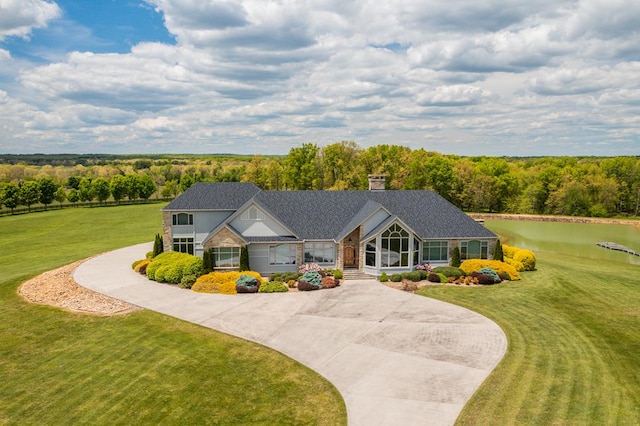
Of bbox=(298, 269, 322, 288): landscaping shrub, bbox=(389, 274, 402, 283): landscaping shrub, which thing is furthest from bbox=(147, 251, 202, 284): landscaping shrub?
bbox=(389, 274, 402, 283): landscaping shrub

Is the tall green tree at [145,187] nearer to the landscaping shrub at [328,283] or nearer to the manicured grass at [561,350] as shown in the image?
the landscaping shrub at [328,283]

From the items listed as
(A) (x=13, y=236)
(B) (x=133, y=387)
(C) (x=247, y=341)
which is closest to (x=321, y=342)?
(C) (x=247, y=341)

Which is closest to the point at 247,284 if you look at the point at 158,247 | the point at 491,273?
the point at 158,247

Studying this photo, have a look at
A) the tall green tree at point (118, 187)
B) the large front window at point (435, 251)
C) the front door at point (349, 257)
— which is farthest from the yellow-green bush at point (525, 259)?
the tall green tree at point (118, 187)

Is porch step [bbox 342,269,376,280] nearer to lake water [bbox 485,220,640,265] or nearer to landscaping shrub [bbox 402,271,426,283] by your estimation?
landscaping shrub [bbox 402,271,426,283]

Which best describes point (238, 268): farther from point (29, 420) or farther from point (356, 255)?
point (29, 420)

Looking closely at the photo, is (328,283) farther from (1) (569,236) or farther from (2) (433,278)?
(1) (569,236)
